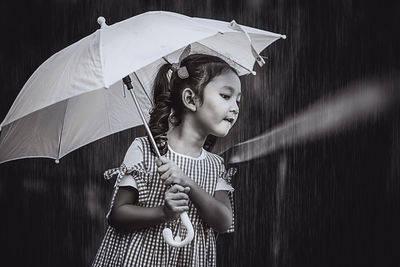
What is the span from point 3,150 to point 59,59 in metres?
0.38

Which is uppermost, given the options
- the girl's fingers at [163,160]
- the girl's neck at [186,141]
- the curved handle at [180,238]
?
the girl's neck at [186,141]

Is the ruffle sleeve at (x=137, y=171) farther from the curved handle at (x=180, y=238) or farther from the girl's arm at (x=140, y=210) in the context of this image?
the curved handle at (x=180, y=238)

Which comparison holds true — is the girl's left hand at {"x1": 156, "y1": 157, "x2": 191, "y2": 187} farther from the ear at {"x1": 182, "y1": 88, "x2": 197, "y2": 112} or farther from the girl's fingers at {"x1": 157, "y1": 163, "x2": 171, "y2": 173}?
the ear at {"x1": 182, "y1": 88, "x2": 197, "y2": 112}

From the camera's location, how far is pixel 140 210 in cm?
224

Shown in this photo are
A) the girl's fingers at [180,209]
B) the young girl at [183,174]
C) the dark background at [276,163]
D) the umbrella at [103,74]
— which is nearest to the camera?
the umbrella at [103,74]

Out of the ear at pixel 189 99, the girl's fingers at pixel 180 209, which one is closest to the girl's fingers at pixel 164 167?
the girl's fingers at pixel 180 209

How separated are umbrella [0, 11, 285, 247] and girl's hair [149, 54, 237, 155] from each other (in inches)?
2.7

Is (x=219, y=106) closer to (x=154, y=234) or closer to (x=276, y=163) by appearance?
(x=154, y=234)

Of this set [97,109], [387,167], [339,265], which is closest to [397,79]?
[387,167]

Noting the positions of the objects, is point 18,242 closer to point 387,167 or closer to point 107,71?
point 387,167

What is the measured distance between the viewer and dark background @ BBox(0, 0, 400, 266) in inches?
134

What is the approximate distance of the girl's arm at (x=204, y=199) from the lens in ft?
7.16

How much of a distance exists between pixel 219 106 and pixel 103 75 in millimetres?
433

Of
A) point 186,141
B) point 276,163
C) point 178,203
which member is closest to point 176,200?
point 178,203
